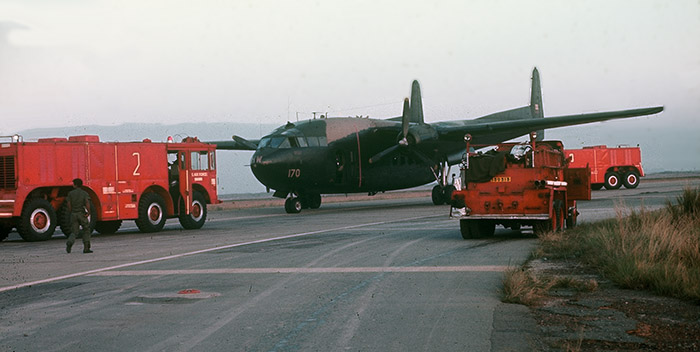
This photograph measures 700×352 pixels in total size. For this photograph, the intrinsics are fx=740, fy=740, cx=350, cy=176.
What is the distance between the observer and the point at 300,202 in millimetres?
33219

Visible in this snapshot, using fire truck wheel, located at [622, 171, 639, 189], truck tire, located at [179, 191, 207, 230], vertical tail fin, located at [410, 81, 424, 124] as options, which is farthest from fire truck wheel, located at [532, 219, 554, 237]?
fire truck wheel, located at [622, 171, 639, 189]

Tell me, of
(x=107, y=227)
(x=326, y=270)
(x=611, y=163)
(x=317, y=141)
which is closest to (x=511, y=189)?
(x=326, y=270)

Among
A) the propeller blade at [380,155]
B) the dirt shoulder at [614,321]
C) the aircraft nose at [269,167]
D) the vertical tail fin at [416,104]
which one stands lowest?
the dirt shoulder at [614,321]

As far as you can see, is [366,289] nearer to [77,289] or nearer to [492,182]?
[77,289]

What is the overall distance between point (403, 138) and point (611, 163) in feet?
78.0

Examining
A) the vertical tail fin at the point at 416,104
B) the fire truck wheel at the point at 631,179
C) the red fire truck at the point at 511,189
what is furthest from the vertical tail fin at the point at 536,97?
the red fire truck at the point at 511,189

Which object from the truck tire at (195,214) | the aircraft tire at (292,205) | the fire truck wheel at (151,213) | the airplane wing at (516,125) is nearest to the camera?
the fire truck wheel at (151,213)

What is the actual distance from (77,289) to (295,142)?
2023 centimetres

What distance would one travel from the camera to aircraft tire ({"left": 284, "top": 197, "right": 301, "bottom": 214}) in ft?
107

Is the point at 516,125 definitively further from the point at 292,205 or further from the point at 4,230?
the point at 4,230

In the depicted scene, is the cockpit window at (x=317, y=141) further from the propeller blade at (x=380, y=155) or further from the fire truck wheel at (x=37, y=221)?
the fire truck wheel at (x=37, y=221)

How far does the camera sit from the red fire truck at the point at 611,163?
5056cm

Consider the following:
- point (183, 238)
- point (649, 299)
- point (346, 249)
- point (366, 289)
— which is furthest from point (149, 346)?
point (183, 238)

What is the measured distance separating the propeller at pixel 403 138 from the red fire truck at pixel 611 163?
20.8 m
